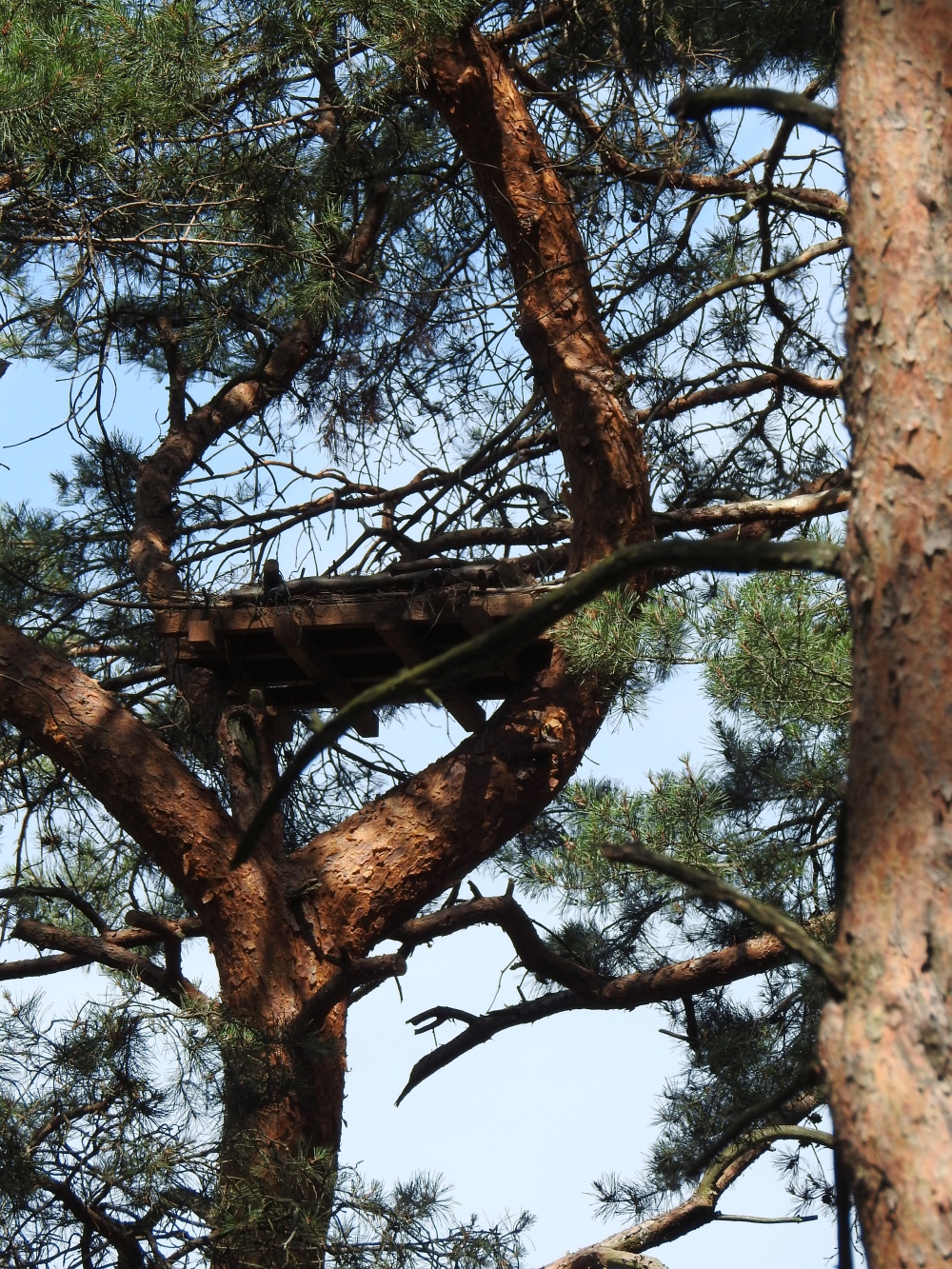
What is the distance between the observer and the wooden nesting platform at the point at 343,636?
3.98 m

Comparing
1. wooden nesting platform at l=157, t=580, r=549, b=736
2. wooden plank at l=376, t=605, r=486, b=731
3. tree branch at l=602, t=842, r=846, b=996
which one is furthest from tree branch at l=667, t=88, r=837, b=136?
wooden plank at l=376, t=605, r=486, b=731

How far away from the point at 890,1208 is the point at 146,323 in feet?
16.8

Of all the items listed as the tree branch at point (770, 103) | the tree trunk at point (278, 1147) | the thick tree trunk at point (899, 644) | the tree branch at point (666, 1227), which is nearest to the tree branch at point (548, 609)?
the thick tree trunk at point (899, 644)

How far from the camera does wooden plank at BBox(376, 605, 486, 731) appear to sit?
4.00 metres

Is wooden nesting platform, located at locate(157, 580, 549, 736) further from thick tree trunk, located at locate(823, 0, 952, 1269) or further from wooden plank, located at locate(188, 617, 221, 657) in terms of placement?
thick tree trunk, located at locate(823, 0, 952, 1269)

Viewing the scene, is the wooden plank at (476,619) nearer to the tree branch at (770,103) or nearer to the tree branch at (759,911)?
the tree branch at (770,103)

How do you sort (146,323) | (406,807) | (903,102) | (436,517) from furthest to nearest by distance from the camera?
1. (146,323)
2. (436,517)
3. (406,807)
4. (903,102)

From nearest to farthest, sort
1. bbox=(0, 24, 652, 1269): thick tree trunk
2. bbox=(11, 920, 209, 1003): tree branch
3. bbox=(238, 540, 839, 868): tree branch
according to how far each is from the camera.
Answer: bbox=(238, 540, 839, 868): tree branch < bbox=(11, 920, 209, 1003): tree branch < bbox=(0, 24, 652, 1269): thick tree trunk

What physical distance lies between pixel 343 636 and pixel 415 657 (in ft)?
0.77

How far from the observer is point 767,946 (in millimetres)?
4066

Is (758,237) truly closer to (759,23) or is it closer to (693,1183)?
(759,23)

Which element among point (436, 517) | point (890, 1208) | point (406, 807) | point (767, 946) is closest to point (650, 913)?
point (767, 946)

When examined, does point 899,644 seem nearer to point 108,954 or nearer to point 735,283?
point 735,283

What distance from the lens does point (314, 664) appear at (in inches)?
169
